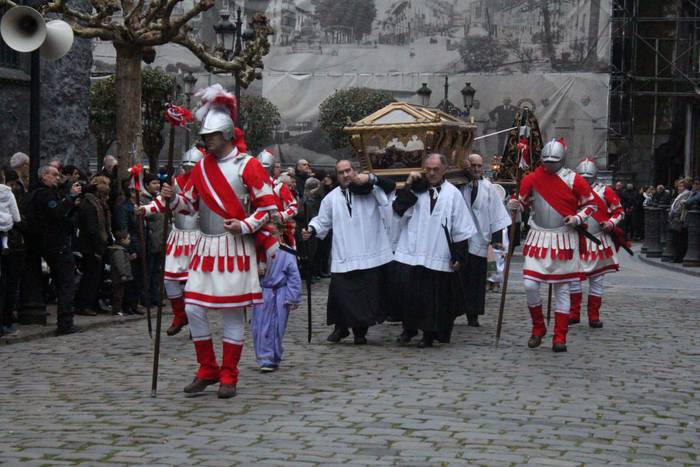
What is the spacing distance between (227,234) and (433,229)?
364 centimetres

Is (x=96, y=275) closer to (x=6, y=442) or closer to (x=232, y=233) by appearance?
(x=232, y=233)

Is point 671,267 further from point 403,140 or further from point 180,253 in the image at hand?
point 180,253

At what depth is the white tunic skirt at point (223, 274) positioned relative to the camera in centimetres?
902

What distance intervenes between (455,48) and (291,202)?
135ft

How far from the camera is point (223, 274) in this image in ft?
29.7

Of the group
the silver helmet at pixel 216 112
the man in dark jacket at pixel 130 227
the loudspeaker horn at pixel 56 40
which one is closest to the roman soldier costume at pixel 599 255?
the man in dark jacket at pixel 130 227

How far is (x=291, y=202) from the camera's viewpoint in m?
12.6

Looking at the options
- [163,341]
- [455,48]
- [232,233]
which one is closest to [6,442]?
[232,233]

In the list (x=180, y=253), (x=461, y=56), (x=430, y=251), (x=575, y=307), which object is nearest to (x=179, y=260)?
(x=180, y=253)

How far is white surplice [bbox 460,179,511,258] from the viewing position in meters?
14.6

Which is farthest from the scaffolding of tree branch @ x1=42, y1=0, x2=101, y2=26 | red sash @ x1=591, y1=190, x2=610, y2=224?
red sash @ x1=591, y1=190, x2=610, y2=224

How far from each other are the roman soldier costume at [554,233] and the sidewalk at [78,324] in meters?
3.90

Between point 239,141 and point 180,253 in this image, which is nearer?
point 239,141

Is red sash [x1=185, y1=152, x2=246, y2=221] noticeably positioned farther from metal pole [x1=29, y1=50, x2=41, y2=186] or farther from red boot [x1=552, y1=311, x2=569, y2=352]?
metal pole [x1=29, y1=50, x2=41, y2=186]
